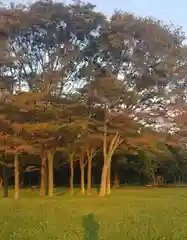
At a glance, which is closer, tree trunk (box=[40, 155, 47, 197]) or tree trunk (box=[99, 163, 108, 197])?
tree trunk (box=[99, 163, 108, 197])

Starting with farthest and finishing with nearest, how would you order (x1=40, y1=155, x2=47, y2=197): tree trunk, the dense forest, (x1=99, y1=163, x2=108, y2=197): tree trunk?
(x1=40, y1=155, x2=47, y2=197): tree trunk, (x1=99, y1=163, x2=108, y2=197): tree trunk, the dense forest

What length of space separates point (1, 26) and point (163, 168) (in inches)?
1846

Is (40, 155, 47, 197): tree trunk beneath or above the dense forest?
beneath

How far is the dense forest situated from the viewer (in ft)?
110

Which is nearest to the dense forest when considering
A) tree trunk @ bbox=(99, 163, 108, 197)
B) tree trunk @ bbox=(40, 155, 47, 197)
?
tree trunk @ bbox=(99, 163, 108, 197)

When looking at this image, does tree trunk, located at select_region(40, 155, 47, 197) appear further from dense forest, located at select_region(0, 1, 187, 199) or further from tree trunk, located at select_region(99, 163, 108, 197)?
tree trunk, located at select_region(99, 163, 108, 197)

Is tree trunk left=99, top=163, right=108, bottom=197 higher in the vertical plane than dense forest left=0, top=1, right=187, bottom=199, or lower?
lower

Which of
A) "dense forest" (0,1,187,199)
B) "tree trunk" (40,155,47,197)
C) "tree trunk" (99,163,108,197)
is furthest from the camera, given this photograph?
"tree trunk" (40,155,47,197)

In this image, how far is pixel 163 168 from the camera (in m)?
74.7

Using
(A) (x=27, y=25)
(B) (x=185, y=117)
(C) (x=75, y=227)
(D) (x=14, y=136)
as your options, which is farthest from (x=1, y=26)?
(C) (x=75, y=227)

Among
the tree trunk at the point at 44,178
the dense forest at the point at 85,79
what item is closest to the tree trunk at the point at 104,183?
the dense forest at the point at 85,79

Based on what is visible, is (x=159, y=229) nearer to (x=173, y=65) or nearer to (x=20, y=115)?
(x=20, y=115)

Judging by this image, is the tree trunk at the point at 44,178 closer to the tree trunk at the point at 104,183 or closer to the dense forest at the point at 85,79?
the dense forest at the point at 85,79

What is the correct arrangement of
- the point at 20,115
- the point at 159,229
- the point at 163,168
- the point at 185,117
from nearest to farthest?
1. the point at 159,229
2. the point at 20,115
3. the point at 185,117
4. the point at 163,168
